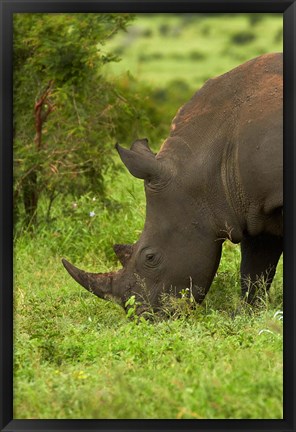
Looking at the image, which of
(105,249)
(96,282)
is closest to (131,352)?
(96,282)

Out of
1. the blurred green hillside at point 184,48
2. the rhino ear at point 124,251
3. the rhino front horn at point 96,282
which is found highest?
the blurred green hillside at point 184,48

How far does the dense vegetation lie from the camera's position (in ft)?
19.3

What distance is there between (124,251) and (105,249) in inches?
72.1

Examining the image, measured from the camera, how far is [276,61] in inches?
309

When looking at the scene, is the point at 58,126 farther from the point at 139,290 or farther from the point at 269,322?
the point at 269,322

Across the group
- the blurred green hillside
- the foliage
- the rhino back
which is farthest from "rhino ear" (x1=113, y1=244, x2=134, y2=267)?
the blurred green hillside

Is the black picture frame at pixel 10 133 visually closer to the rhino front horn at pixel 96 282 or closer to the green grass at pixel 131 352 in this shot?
the green grass at pixel 131 352

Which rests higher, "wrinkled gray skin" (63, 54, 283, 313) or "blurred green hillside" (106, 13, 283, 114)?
"blurred green hillside" (106, 13, 283, 114)

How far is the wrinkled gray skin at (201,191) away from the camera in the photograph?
7.75 meters

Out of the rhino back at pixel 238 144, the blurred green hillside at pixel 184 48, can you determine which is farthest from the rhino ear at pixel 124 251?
the blurred green hillside at pixel 184 48

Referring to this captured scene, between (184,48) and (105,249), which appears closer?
(105,249)

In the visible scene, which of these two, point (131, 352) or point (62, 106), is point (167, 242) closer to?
point (131, 352)

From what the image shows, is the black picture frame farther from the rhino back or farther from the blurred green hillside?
the blurred green hillside

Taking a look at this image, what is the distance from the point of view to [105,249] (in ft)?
33.1
